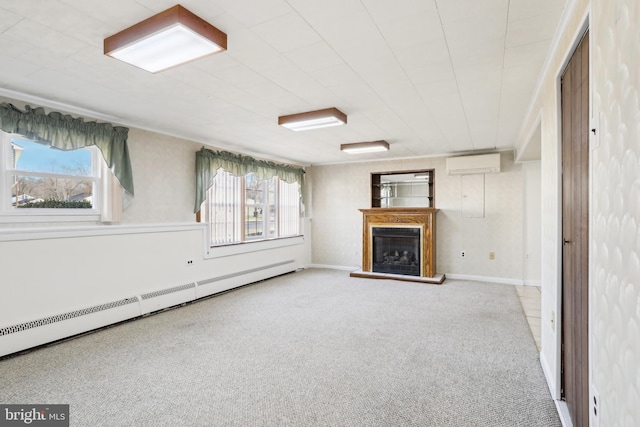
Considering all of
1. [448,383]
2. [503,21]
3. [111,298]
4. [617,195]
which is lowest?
[448,383]

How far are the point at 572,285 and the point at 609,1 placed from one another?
1404 mm

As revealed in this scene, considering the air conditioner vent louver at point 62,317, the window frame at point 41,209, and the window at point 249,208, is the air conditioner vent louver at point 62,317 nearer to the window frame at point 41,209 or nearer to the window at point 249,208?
the window frame at point 41,209

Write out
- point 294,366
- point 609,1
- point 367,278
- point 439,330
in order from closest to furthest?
point 609,1 < point 294,366 < point 439,330 < point 367,278

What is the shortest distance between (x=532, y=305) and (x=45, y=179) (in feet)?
19.0

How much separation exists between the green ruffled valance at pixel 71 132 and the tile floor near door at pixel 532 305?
4.61 m

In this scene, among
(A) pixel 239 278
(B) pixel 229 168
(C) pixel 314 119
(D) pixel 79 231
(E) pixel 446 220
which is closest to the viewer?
(D) pixel 79 231

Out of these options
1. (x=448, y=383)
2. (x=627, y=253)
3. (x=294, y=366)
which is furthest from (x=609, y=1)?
(x=294, y=366)

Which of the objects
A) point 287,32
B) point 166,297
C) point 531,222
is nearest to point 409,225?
point 531,222

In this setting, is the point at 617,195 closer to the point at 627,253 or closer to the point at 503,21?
the point at 627,253

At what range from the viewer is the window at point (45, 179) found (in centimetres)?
313

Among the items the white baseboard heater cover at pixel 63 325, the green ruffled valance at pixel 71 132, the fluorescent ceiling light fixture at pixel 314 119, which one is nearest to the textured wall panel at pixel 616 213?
the fluorescent ceiling light fixture at pixel 314 119

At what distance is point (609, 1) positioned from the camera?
3.80 ft

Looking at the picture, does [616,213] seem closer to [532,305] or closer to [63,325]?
[532,305]

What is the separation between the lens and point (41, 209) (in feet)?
10.9
